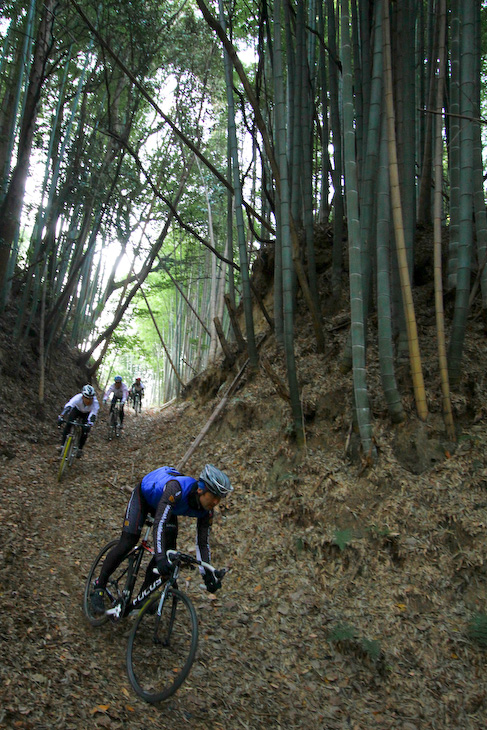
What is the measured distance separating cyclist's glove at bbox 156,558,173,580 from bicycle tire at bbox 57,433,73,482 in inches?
183

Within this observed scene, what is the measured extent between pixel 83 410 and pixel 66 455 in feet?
2.59

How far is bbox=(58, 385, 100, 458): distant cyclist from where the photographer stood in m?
7.66

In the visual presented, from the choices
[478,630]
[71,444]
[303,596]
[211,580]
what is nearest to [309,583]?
[303,596]

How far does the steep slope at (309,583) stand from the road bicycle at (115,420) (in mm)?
3769

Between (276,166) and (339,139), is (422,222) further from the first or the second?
(276,166)

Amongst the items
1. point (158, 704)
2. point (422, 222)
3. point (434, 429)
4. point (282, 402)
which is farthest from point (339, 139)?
point (158, 704)

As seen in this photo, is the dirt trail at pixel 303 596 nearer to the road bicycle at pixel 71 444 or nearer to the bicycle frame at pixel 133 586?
the bicycle frame at pixel 133 586

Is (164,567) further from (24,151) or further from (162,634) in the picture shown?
(24,151)

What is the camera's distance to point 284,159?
17.7ft

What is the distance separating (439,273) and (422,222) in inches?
137

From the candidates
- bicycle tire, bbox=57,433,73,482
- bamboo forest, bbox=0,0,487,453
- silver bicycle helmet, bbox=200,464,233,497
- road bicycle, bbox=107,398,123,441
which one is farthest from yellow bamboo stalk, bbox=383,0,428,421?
road bicycle, bbox=107,398,123,441

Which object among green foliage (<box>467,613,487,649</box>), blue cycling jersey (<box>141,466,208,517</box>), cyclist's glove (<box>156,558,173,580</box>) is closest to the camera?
cyclist's glove (<box>156,558,173,580</box>)

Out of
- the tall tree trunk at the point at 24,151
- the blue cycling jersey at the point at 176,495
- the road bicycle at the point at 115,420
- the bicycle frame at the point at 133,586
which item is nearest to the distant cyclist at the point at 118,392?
the road bicycle at the point at 115,420

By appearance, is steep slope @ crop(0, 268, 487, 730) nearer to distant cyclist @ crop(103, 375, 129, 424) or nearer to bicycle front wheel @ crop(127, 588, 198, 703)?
bicycle front wheel @ crop(127, 588, 198, 703)
